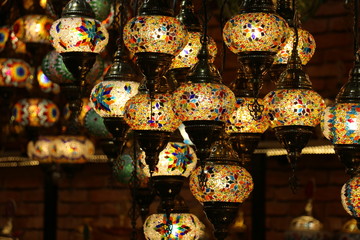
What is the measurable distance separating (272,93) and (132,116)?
0.40 meters

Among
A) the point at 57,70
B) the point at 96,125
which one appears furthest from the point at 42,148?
the point at 96,125

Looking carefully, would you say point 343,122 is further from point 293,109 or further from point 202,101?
point 202,101

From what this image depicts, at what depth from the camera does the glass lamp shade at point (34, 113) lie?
A: 17.9ft

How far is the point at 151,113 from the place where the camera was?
9.68 ft

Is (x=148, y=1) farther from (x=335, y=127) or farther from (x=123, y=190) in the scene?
(x=123, y=190)

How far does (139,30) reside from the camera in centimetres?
285

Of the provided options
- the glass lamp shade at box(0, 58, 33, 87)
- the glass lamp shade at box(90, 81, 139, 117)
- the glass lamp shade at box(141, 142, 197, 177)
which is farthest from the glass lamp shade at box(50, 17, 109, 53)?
the glass lamp shade at box(0, 58, 33, 87)

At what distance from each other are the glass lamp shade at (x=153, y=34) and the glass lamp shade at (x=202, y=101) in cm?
12

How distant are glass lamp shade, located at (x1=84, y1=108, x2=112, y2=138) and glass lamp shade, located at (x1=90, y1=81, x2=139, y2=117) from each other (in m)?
0.57

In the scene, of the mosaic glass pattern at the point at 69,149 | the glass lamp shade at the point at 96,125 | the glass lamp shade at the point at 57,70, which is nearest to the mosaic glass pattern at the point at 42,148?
the mosaic glass pattern at the point at 69,149

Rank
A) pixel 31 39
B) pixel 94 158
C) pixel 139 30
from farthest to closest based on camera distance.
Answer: pixel 94 158 → pixel 31 39 → pixel 139 30

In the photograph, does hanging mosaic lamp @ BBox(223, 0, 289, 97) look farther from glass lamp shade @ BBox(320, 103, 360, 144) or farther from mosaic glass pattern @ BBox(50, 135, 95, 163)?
mosaic glass pattern @ BBox(50, 135, 95, 163)

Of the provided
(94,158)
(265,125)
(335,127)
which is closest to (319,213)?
(94,158)

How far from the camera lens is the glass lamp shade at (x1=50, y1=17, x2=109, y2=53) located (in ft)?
10.3
